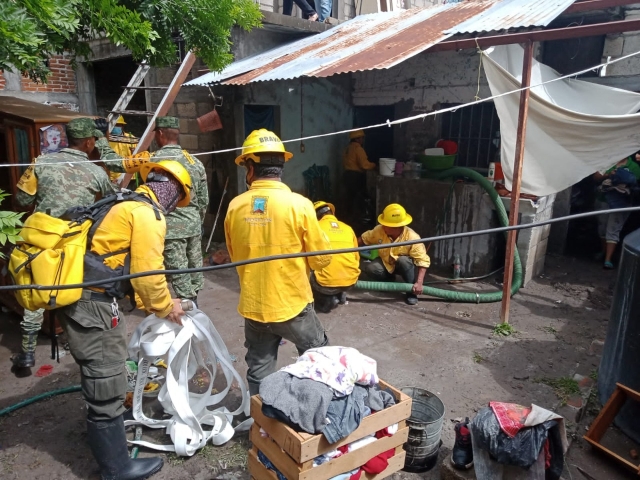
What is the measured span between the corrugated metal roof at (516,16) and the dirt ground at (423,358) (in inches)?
128

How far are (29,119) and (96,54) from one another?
598 centimetres

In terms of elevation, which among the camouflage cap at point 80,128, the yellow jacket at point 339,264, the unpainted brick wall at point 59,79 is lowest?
the yellow jacket at point 339,264

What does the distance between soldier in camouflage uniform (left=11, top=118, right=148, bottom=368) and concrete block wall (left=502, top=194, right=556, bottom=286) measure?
16.7 ft

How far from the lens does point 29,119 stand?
4.56m

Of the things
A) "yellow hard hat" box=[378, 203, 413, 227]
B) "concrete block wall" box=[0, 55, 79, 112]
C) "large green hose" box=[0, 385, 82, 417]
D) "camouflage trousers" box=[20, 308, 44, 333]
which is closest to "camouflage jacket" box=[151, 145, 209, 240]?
"camouflage trousers" box=[20, 308, 44, 333]

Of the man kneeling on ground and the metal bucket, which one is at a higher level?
the man kneeling on ground

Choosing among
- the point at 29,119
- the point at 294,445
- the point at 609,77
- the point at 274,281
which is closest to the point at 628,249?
the point at 274,281

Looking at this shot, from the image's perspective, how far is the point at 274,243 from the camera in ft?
10.2

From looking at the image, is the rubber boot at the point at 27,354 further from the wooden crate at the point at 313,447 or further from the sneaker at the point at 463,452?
the sneaker at the point at 463,452

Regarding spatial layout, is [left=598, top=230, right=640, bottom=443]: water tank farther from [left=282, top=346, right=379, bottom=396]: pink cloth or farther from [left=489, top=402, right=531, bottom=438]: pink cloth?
[left=282, top=346, right=379, bottom=396]: pink cloth

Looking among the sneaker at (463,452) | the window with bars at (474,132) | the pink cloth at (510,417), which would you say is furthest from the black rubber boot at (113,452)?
the window with bars at (474,132)

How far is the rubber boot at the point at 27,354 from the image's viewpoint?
426cm

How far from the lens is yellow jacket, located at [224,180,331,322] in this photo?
3.08 meters

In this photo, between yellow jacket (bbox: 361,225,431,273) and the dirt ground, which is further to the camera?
yellow jacket (bbox: 361,225,431,273)
